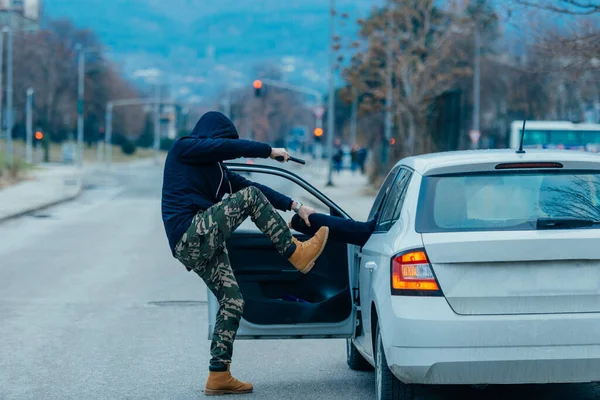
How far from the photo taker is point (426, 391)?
7359mm

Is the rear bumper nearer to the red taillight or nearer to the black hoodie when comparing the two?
the red taillight

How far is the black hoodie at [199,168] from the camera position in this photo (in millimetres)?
6984

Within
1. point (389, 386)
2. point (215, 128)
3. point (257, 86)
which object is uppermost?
point (257, 86)

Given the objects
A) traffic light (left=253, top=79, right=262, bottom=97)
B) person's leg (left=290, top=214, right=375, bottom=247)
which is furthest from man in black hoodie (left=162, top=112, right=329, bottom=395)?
traffic light (left=253, top=79, right=262, bottom=97)

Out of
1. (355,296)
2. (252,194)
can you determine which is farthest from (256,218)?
(355,296)

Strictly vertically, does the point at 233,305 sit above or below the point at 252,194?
below

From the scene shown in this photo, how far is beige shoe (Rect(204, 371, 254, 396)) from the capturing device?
7.29m

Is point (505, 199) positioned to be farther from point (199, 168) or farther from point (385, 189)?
point (199, 168)

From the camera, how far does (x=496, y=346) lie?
571 cm

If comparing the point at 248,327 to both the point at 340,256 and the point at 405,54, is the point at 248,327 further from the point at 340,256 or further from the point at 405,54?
the point at 405,54

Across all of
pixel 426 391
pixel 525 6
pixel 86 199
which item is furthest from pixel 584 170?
pixel 86 199

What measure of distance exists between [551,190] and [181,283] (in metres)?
8.75

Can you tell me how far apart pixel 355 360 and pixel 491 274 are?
8.90 ft

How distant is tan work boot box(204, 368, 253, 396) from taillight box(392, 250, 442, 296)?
179 cm
